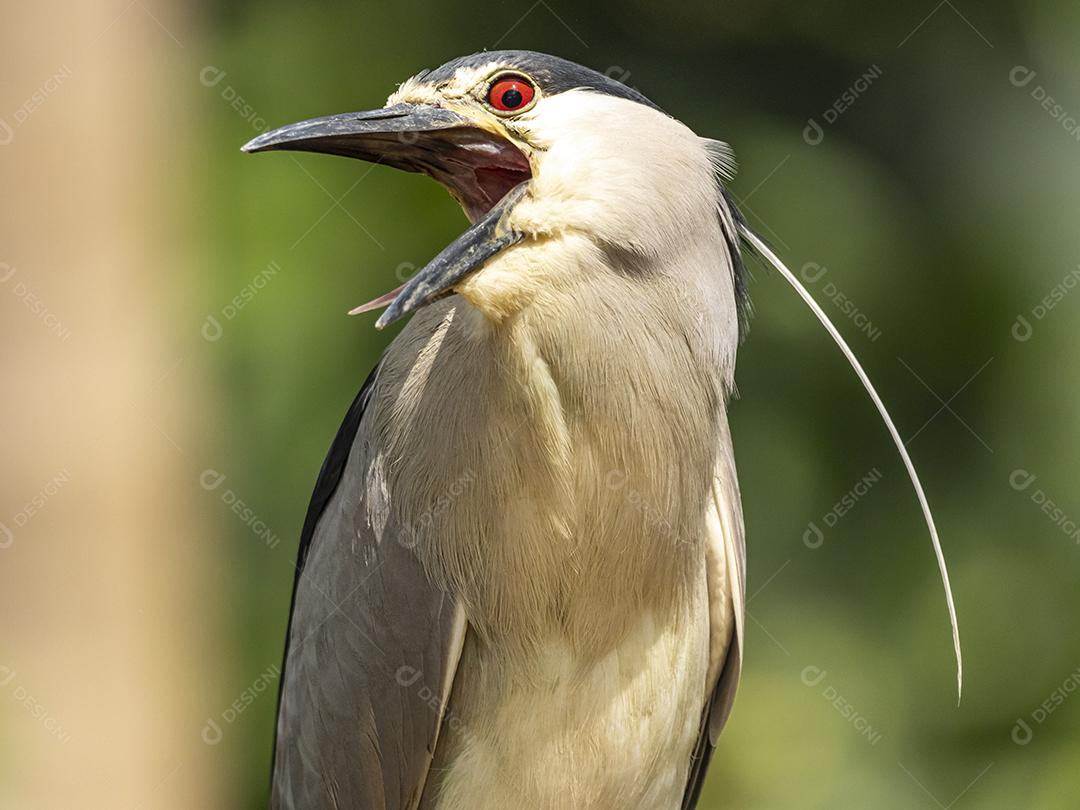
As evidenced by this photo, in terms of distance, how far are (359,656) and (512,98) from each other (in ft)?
2.37

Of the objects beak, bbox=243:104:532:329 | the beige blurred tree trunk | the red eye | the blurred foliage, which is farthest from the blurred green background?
the red eye

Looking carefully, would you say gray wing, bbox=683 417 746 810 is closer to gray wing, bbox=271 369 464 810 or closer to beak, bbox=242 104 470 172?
gray wing, bbox=271 369 464 810

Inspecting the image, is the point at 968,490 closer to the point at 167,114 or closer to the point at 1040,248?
the point at 1040,248

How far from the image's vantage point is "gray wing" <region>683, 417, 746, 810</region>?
152cm

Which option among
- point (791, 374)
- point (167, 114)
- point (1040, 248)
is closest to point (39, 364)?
point (167, 114)

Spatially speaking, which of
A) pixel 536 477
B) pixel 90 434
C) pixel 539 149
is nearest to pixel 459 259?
pixel 539 149

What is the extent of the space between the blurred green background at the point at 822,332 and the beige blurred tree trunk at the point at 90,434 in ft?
0.84

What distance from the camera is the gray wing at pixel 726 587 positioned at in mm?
1518

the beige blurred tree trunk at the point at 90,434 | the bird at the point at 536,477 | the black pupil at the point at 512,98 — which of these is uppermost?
the black pupil at the point at 512,98

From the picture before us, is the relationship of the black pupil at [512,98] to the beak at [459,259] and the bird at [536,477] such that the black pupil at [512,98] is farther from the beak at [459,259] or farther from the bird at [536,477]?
the beak at [459,259]

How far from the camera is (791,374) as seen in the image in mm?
3123

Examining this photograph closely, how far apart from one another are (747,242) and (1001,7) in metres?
2.14

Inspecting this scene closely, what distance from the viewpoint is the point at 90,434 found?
2.35m

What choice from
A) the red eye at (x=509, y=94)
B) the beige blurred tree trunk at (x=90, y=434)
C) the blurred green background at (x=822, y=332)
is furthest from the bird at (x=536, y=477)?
the blurred green background at (x=822, y=332)
